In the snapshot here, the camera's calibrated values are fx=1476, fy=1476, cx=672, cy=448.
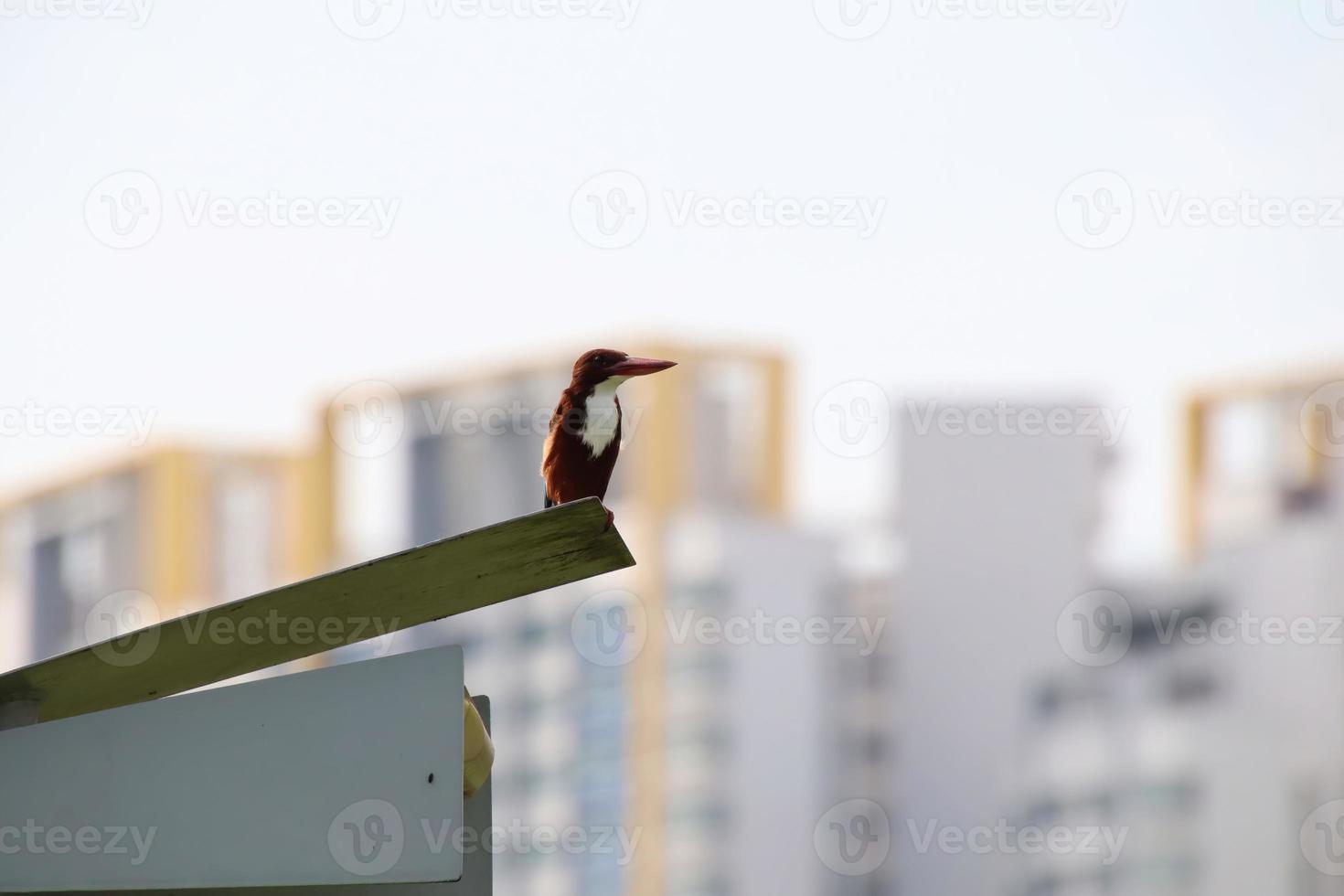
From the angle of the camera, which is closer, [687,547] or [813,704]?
[687,547]

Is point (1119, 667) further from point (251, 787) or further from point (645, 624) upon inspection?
point (251, 787)

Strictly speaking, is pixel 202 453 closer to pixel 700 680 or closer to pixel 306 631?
pixel 700 680

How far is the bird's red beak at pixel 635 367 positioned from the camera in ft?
15.4

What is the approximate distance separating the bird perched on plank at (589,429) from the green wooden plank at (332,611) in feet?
4.22

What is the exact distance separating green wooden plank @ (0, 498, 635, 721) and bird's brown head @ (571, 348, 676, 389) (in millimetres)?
1371

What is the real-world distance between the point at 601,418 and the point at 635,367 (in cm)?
21

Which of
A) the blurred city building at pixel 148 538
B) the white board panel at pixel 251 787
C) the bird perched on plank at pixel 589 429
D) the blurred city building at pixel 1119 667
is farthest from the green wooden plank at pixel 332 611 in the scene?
the blurred city building at pixel 148 538

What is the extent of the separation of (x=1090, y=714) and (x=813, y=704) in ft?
33.2

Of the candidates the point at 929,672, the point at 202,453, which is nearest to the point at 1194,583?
the point at 929,672

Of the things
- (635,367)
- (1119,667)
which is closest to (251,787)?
(635,367)

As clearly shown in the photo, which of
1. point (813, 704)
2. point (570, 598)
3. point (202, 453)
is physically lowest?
point (813, 704)

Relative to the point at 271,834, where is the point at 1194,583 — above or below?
below

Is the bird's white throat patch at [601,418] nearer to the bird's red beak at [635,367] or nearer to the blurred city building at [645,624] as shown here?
the bird's red beak at [635,367]

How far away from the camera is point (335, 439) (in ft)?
150
